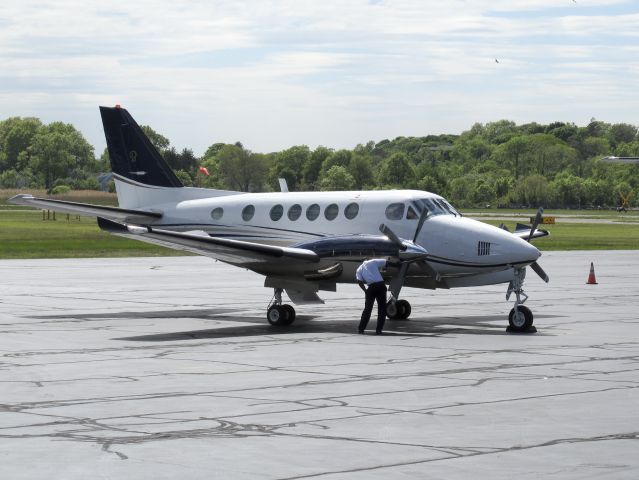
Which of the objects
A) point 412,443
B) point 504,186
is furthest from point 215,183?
point 504,186

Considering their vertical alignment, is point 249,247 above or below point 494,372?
above

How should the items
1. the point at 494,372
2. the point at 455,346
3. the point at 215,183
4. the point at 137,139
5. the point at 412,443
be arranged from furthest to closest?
the point at 215,183
the point at 137,139
the point at 455,346
the point at 494,372
the point at 412,443

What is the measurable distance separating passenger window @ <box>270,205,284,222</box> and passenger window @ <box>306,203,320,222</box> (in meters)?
0.75

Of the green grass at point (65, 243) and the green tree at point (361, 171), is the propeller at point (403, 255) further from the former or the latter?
the green tree at point (361, 171)

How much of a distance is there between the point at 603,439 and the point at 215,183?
69.5 m

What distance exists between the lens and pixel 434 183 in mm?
125062

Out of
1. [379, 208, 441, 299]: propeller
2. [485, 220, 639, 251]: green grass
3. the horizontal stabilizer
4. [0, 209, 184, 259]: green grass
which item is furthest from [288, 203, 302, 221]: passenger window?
[485, 220, 639, 251]: green grass

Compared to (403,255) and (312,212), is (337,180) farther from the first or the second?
(403,255)

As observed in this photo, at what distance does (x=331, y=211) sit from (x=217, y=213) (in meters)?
3.52

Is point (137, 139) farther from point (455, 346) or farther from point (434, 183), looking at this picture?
point (434, 183)

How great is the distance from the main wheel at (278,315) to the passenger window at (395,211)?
3.06 m

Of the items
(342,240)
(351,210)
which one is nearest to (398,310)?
(351,210)

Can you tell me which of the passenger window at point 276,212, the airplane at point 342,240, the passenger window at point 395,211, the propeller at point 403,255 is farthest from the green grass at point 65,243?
the propeller at point 403,255

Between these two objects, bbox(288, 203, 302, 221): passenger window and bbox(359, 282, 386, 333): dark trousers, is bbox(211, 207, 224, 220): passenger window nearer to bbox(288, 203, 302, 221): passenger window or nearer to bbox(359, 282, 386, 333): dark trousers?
bbox(288, 203, 302, 221): passenger window
